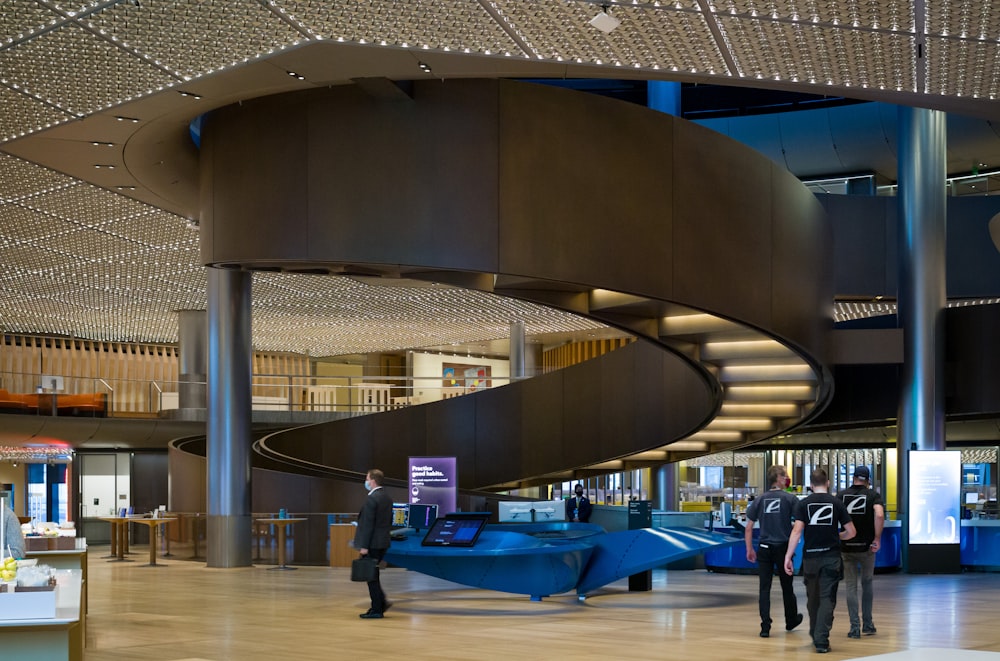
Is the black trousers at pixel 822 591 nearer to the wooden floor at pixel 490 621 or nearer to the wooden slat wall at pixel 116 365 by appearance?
the wooden floor at pixel 490 621

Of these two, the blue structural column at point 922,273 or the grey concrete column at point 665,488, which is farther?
the grey concrete column at point 665,488

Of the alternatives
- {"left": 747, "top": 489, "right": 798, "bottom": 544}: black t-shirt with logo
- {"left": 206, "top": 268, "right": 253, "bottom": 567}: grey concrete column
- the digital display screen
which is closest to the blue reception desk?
the digital display screen

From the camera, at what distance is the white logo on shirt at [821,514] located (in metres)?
9.34

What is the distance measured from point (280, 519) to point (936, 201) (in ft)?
35.4

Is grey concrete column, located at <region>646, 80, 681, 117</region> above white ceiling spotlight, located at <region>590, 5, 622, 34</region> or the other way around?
above

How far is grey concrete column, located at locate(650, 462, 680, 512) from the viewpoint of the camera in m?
27.0

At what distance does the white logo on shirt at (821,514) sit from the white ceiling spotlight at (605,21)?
12.7 feet

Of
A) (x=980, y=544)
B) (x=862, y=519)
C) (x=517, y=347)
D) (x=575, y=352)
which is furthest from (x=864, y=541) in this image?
(x=575, y=352)

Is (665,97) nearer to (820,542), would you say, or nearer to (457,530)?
(457,530)

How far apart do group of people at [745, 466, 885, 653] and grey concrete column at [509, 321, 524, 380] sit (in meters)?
18.8

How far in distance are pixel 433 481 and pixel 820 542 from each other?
9075mm

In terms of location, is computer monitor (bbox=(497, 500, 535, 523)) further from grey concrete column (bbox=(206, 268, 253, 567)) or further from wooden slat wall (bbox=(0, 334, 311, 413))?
wooden slat wall (bbox=(0, 334, 311, 413))

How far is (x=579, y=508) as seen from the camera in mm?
18953

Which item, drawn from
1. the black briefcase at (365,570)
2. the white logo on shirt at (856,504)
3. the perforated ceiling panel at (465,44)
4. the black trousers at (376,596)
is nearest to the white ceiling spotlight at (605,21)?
the perforated ceiling panel at (465,44)
